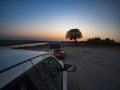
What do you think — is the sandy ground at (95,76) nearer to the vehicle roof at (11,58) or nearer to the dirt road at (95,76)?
the dirt road at (95,76)

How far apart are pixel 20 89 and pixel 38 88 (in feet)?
0.83

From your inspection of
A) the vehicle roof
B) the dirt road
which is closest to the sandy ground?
the dirt road

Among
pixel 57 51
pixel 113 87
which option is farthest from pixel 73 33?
pixel 113 87

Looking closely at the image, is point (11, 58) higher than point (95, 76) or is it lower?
higher

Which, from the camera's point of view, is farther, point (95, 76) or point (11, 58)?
point (95, 76)

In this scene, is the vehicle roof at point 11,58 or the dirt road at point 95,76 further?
the dirt road at point 95,76

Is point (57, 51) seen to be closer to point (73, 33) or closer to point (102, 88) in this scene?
point (102, 88)

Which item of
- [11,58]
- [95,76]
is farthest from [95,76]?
[11,58]

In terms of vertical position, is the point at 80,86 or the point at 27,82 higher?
the point at 27,82

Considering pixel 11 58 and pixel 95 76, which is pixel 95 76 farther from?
pixel 11 58

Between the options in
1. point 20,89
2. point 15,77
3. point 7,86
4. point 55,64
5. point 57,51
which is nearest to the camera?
point 7,86

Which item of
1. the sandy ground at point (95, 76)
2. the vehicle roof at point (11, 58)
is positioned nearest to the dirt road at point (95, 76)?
the sandy ground at point (95, 76)

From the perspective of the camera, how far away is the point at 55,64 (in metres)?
2.62

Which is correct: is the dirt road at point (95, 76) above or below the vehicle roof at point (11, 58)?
Result: below
